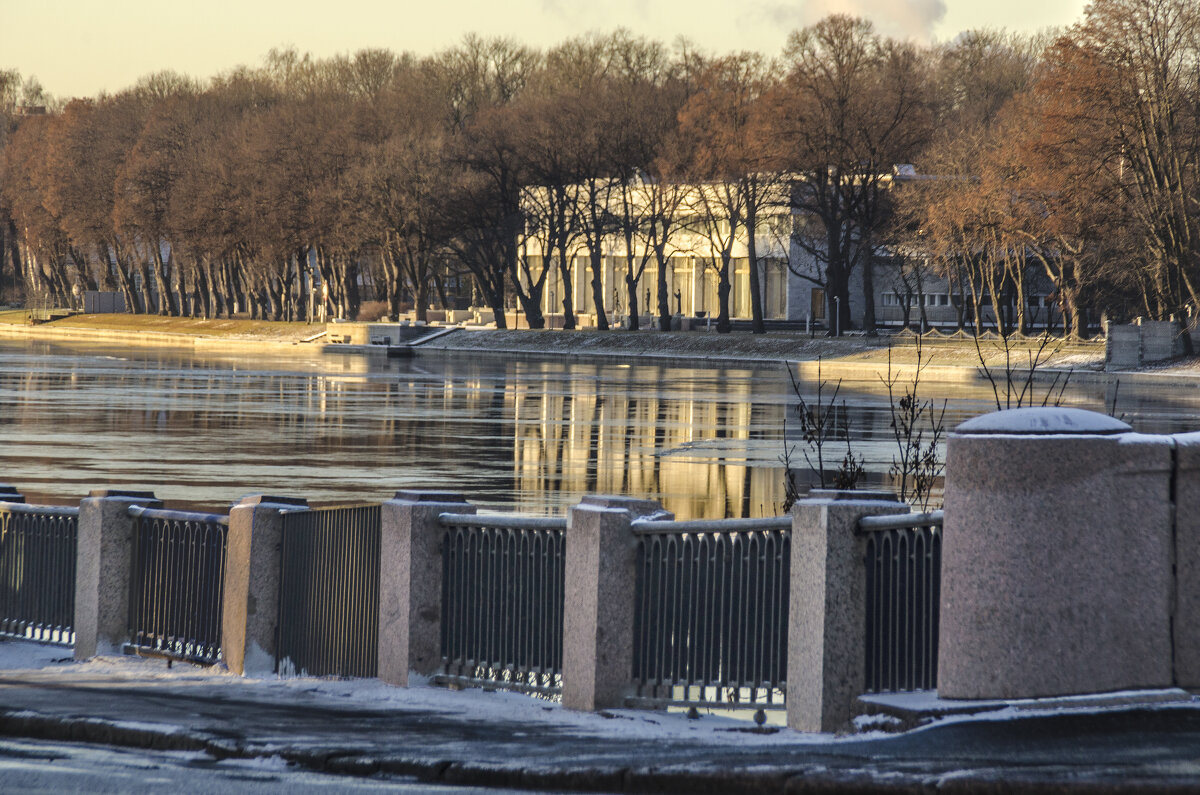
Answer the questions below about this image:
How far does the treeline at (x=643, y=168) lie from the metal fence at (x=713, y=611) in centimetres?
5639

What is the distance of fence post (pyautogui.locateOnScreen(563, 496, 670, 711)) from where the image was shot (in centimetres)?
912

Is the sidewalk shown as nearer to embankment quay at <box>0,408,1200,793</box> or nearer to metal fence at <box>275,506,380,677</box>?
embankment quay at <box>0,408,1200,793</box>

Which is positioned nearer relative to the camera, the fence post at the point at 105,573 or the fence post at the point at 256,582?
the fence post at the point at 256,582

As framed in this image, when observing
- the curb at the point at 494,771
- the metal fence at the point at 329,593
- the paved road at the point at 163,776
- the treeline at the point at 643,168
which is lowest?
the paved road at the point at 163,776

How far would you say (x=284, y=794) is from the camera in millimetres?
7609

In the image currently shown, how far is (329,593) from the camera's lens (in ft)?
34.4

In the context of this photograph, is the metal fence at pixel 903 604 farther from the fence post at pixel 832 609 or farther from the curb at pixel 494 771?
the curb at pixel 494 771

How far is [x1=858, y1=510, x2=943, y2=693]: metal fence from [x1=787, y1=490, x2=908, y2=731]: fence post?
7cm

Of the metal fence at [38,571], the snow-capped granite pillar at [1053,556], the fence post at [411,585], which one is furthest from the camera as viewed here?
the metal fence at [38,571]

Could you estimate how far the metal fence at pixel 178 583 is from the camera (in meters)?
11.1

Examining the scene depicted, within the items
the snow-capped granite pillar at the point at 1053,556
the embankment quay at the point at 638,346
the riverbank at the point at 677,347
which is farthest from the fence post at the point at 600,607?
the embankment quay at the point at 638,346

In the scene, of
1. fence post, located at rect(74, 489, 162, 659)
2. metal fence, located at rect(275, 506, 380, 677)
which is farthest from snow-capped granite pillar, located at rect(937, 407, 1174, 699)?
fence post, located at rect(74, 489, 162, 659)

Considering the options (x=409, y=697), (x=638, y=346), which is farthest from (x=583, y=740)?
(x=638, y=346)

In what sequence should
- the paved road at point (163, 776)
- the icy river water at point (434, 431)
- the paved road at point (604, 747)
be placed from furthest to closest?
the icy river water at point (434, 431), the paved road at point (163, 776), the paved road at point (604, 747)
